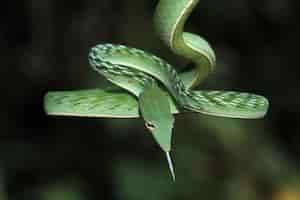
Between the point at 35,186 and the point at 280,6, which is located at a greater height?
the point at 280,6

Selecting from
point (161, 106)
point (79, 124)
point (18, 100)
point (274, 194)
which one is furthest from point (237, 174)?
point (161, 106)

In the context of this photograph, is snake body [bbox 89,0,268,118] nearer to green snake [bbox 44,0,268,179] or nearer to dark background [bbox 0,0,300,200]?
green snake [bbox 44,0,268,179]

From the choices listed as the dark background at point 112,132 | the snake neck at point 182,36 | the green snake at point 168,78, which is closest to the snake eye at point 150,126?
the green snake at point 168,78

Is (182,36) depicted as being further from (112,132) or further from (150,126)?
(112,132)

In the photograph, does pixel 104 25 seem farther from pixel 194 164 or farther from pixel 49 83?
pixel 194 164

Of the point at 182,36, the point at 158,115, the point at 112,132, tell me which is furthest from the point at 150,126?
the point at 112,132

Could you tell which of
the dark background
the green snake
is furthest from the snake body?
the dark background
